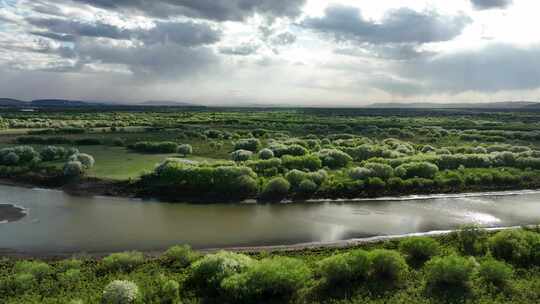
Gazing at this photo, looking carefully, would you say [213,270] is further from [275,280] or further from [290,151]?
[290,151]

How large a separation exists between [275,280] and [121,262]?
843 cm

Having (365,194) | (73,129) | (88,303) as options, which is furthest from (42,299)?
(73,129)

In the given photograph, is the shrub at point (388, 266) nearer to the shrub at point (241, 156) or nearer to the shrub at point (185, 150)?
the shrub at point (241, 156)

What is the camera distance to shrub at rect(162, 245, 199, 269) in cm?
2152

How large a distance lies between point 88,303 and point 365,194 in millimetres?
28410

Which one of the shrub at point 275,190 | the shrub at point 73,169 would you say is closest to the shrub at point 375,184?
the shrub at point 275,190

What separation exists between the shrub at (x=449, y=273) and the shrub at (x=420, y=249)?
2.78 metres

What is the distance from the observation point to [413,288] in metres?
18.5

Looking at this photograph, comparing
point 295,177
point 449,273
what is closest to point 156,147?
point 295,177

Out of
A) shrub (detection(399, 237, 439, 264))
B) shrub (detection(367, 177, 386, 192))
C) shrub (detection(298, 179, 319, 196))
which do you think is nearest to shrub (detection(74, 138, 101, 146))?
shrub (detection(298, 179, 319, 196))

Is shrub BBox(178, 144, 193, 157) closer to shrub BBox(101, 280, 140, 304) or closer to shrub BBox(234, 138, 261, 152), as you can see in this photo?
shrub BBox(234, 138, 261, 152)

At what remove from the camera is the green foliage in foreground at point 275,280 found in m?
17.3

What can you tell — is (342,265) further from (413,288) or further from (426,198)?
(426,198)

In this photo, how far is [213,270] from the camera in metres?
19.0
